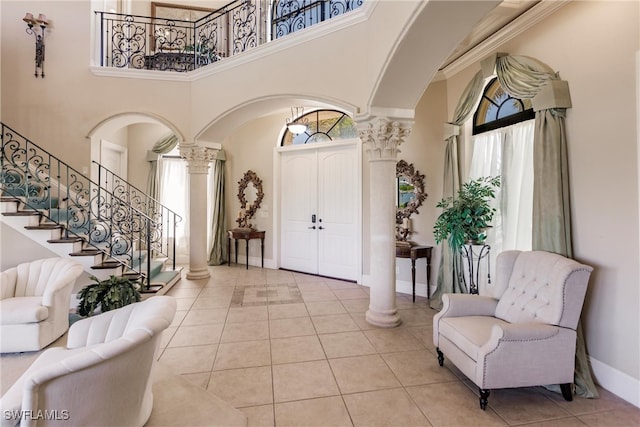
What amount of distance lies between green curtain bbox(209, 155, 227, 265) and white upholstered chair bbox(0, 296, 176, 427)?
214 inches

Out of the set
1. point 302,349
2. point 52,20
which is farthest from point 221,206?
point 302,349

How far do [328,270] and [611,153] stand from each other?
15.2 feet

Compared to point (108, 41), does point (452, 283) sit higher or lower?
lower

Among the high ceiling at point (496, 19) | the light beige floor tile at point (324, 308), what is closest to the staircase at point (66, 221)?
the light beige floor tile at point (324, 308)

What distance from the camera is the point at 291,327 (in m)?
3.86

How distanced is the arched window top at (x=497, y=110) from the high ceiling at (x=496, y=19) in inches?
21.6

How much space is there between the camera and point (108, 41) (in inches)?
245

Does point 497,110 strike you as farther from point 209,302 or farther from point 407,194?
point 209,302

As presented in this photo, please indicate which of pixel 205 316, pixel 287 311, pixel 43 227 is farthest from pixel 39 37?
pixel 287 311

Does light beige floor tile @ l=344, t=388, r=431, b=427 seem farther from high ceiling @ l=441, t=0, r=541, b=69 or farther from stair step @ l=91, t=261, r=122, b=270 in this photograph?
stair step @ l=91, t=261, r=122, b=270

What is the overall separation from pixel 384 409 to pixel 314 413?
51cm

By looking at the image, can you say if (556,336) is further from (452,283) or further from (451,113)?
(451,113)

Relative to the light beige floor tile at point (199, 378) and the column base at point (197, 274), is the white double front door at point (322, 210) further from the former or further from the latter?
the light beige floor tile at point (199, 378)

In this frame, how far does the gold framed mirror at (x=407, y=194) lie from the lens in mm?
4961
